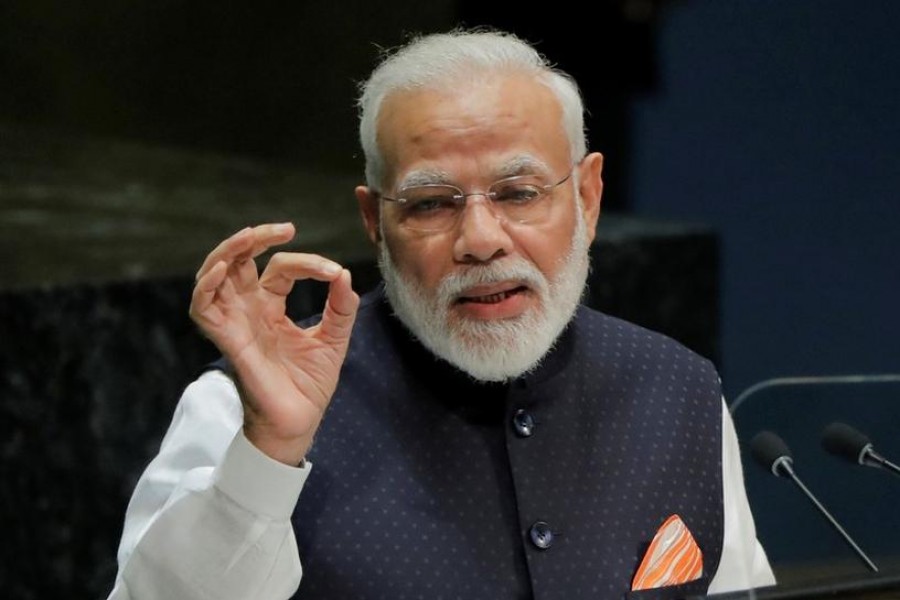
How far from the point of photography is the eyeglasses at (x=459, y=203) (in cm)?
211

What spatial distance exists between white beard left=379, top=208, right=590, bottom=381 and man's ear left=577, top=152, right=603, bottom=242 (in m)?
0.15

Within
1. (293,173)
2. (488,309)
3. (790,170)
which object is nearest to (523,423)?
(488,309)

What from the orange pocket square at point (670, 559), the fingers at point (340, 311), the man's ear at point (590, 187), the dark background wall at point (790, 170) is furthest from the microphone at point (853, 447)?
the dark background wall at point (790, 170)

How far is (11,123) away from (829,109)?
216cm

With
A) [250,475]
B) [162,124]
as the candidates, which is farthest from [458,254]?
[162,124]

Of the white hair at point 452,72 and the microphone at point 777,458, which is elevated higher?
the white hair at point 452,72

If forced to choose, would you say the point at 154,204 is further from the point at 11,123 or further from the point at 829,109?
the point at 829,109

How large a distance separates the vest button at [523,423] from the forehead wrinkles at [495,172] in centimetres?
31

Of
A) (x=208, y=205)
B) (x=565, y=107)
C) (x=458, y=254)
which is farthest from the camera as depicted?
(x=208, y=205)

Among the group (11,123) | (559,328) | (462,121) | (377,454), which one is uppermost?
(462,121)

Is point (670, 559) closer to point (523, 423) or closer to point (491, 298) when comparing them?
point (523, 423)

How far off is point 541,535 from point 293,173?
2.40 m

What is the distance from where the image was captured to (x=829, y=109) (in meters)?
3.93

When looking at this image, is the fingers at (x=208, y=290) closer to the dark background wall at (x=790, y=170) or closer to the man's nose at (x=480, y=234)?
the man's nose at (x=480, y=234)
